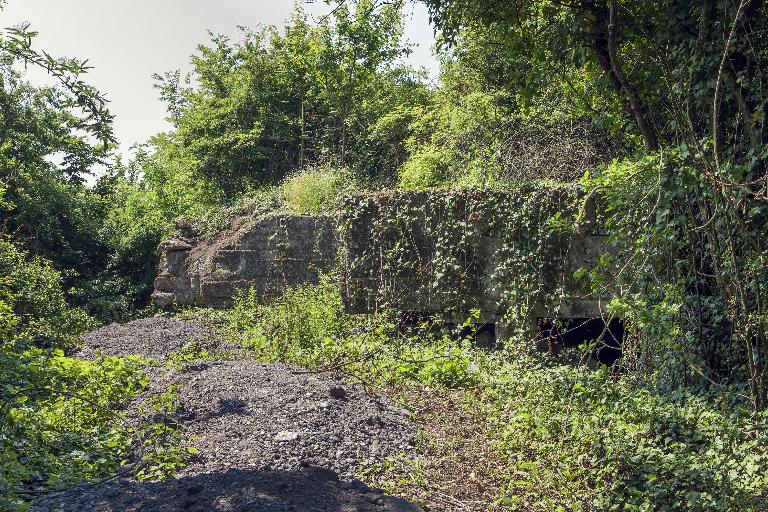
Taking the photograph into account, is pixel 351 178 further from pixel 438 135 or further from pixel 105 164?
pixel 105 164

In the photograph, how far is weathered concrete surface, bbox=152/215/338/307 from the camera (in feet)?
39.5

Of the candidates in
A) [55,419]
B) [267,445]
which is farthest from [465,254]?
[55,419]

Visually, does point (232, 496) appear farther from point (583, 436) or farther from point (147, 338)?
point (147, 338)

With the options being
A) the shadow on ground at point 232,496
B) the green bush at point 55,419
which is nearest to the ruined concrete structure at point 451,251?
the green bush at point 55,419

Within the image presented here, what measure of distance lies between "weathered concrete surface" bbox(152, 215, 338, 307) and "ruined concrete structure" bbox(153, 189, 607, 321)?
1.5 inches

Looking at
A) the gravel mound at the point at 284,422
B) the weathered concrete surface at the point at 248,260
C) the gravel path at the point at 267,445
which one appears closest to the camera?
the gravel path at the point at 267,445

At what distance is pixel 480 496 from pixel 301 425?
1487 millimetres

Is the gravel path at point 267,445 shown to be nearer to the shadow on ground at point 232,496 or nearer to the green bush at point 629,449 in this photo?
the shadow on ground at point 232,496

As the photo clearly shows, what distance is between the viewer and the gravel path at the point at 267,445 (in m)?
3.62

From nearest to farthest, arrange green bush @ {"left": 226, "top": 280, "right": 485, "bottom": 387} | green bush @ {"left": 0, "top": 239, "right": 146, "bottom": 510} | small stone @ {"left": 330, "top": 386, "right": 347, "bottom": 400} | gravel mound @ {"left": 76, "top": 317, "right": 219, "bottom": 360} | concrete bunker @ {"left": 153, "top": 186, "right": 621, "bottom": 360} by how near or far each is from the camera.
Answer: green bush @ {"left": 0, "top": 239, "right": 146, "bottom": 510}
small stone @ {"left": 330, "top": 386, "right": 347, "bottom": 400}
green bush @ {"left": 226, "top": 280, "right": 485, "bottom": 387}
concrete bunker @ {"left": 153, "top": 186, "right": 621, "bottom": 360}
gravel mound @ {"left": 76, "top": 317, "right": 219, "bottom": 360}

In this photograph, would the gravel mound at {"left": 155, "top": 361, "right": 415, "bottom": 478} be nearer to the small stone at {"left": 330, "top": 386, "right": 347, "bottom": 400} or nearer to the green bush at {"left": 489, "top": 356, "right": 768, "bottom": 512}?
the small stone at {"left": 330, "top": 386, "right": 347, "bottom": 400}

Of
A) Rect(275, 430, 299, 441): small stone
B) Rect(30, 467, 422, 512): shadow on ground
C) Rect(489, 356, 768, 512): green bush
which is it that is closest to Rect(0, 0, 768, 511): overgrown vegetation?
Rect(489, 356, 768, 512): green bush

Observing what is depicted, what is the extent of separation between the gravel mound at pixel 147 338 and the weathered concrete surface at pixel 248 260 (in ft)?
3.54

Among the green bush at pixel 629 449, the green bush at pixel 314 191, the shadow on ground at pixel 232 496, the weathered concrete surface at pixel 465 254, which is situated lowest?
the green bush at pixel 629 449
